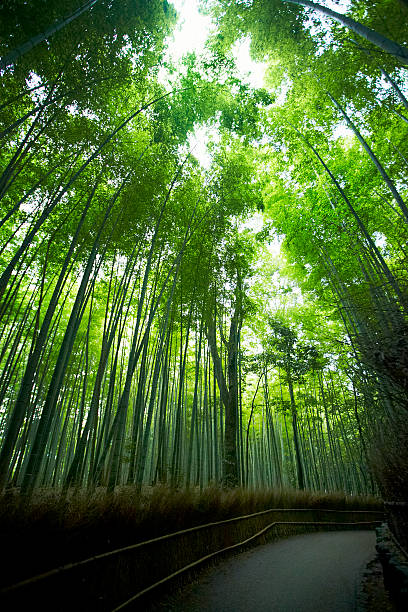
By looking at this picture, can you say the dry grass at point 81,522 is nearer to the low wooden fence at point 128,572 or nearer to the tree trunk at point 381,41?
the low wooden fence at point 128,572

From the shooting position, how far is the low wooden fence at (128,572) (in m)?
1.33

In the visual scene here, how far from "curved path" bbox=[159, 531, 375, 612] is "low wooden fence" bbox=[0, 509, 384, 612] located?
178mm

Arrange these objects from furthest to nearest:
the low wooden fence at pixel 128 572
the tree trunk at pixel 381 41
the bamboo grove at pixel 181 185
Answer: the bamboo grove at pixel 181 185 → the tree trunk at pixel 381 41 → the low wooden fence at pixel 128 572

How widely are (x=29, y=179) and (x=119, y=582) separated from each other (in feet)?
16.1

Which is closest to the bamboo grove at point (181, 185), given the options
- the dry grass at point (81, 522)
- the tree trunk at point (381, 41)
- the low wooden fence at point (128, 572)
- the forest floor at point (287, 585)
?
the tree trunk at point (381, 41)

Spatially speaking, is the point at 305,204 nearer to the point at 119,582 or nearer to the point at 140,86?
the point at 140,86

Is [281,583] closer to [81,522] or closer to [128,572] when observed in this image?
[128,572]

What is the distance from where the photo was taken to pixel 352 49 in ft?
10.7

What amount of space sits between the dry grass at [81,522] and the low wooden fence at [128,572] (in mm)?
66

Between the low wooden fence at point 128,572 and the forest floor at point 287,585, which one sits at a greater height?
the low wooden fence at point 128,572

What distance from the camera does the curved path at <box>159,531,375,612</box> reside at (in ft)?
6.91

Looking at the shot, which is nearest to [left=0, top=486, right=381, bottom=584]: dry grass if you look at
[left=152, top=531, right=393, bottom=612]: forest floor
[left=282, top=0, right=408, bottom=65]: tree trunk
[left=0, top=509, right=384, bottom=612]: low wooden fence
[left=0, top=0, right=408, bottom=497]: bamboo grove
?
[left=0, top=509, right=384, bottom=612]: low wooden fence

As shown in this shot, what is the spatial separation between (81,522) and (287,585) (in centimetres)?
207

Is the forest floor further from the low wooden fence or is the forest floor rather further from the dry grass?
the dry grass
